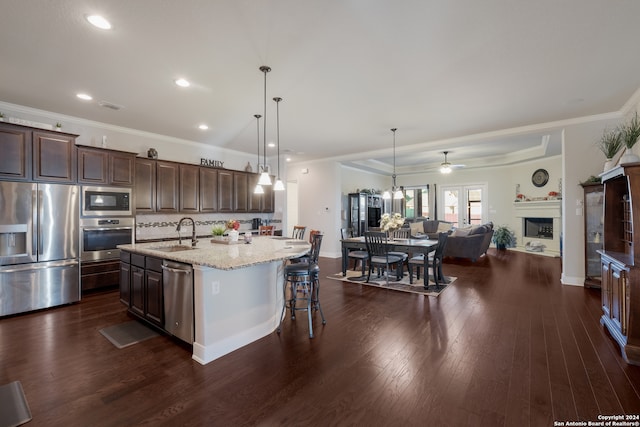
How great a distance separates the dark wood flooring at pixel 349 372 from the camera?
6.21ft

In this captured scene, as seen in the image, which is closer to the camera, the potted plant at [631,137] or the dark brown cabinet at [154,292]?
the dark brown cabinet at [154,292]

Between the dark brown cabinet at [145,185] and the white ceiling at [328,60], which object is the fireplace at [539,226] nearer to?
the white ceiling at [328,60]

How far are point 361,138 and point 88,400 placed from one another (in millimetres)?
5560

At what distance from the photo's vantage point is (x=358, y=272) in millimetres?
6039

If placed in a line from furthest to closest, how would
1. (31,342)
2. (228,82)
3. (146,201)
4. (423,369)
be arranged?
(146,201) < (228,82) < (31,342) < (423,369)

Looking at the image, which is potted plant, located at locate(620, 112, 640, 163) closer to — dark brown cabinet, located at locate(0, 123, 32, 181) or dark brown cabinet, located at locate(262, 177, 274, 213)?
dark brown cabinet, located at locate(262, 177, 274, 213)

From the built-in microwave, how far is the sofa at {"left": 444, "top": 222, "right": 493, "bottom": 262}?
23.1ft

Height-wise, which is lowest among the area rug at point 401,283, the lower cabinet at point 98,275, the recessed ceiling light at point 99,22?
the area rug at point 401,283

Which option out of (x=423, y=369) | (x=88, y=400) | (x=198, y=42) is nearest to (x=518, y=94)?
(x=423, y=369)

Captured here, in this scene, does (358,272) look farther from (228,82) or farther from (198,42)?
(198,42)

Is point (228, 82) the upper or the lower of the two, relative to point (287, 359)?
upper

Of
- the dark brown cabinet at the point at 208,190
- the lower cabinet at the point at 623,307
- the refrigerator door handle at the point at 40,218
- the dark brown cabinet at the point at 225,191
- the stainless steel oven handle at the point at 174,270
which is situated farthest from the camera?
the dark brown cabinet at the point at 225,191

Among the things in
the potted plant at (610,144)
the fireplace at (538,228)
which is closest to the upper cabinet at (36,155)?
the potted plant at (610,144)

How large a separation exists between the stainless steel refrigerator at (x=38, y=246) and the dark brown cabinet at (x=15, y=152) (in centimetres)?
13
